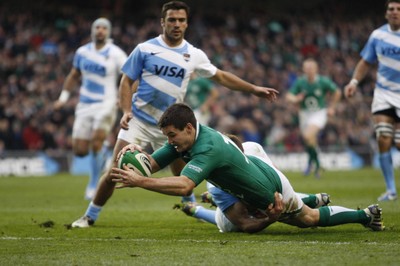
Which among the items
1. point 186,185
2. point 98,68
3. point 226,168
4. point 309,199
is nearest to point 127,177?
point 186,185

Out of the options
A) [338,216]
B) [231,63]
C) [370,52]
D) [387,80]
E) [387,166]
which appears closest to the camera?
[338,216]

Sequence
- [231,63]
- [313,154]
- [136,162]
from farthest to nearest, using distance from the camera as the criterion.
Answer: [231,63], [313,154], [136,162]

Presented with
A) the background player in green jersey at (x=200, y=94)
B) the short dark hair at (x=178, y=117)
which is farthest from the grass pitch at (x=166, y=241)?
the background player in green jersey at (x=200, y=94)

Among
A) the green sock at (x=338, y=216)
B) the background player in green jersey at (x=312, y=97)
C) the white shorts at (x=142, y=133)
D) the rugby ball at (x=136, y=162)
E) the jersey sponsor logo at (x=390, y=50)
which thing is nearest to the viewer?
the rugby ball at (x=136, y=162)

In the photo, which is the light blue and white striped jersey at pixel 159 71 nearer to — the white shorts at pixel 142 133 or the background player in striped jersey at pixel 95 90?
the white shorts at pixel 142 133

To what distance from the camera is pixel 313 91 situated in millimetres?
19828

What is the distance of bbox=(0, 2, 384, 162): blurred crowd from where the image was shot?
24859 millimetres

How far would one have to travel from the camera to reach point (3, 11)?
29.9 metres

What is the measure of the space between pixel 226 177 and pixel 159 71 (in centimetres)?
259

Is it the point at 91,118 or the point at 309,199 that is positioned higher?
the point at 309,199

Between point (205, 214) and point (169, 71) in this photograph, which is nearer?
point (205, 214)

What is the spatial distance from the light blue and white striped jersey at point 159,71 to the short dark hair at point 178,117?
7.94 ft

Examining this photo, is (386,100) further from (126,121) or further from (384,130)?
(126,121)

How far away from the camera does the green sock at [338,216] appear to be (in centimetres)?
831
